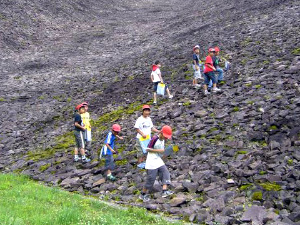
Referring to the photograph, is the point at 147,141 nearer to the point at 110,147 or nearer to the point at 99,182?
the point at 110,147

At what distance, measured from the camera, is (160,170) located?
9.70 m

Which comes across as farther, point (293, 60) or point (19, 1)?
point (19, 1)

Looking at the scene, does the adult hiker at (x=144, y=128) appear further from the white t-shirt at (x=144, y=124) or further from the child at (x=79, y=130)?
the child at (x=79, y=130)

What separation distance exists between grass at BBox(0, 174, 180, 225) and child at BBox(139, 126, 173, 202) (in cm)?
122

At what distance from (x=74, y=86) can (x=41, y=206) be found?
17113 mm

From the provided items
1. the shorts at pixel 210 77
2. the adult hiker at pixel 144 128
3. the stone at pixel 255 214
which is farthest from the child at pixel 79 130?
the stone at pixel 255 214

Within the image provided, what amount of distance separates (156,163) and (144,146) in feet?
5.79

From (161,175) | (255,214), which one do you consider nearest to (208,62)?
(161,175)

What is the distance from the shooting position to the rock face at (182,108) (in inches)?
360

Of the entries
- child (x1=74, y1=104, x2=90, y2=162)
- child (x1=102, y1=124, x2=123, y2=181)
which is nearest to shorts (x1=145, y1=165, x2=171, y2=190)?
child (x1=102, y1=124, x2=123, y2=181)

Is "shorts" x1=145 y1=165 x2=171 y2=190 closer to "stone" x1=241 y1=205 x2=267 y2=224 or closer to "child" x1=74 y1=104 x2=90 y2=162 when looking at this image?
"stone" x1=241 y1=205 x2=267 y2=224

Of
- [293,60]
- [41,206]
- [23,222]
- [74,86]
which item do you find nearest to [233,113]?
[293,60]

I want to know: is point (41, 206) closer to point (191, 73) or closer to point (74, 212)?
point (74, 212)

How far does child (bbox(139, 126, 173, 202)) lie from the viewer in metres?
9.36
